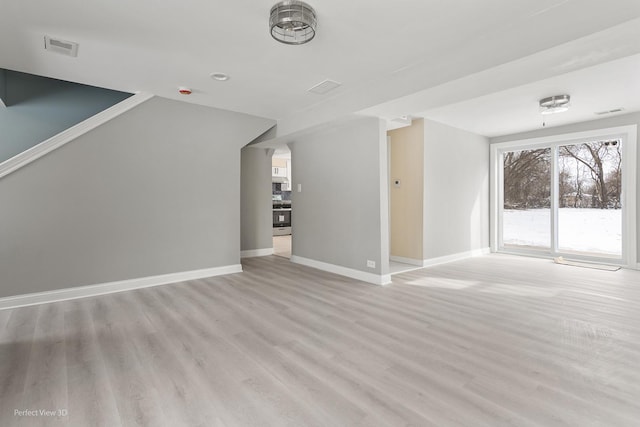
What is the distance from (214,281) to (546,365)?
381 centimetres

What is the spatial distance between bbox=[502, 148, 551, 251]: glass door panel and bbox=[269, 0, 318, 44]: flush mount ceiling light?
5992mm

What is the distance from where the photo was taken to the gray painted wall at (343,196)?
14.0 feet

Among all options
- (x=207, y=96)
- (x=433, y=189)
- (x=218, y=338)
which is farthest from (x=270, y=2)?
(x=433, y=189)

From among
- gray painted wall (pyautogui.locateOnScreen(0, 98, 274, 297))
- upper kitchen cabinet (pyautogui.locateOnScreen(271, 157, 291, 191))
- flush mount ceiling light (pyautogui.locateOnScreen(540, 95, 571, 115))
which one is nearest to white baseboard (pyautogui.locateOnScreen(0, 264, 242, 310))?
gray painted wall (pyautogui.locateOnScreen(0, 98, 274, 297))

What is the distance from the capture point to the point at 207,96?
420cm

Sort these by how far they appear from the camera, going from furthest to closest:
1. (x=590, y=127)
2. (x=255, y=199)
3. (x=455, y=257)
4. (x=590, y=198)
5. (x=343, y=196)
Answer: (x=255, y=199) → (x=455, y=257) → (x=590, y=198) → (x=590, y=127) → (x=343, y=196)

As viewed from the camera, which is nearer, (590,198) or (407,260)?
(407,260)

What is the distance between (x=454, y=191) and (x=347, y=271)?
2.80 meters

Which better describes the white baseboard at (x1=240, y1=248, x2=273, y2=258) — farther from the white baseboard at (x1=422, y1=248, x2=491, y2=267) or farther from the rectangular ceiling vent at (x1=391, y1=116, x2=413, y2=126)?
the rectangular ceiling vent at (x1=391, y1=116, x2=413, y2=126)

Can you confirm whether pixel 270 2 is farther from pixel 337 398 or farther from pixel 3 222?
pixel 3 222

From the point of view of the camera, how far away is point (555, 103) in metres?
4.29

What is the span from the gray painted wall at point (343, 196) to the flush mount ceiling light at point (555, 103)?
92.1 inches

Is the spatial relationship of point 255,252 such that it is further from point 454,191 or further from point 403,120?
point 454,191

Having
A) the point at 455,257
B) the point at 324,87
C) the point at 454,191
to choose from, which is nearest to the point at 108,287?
the point at 324,87
